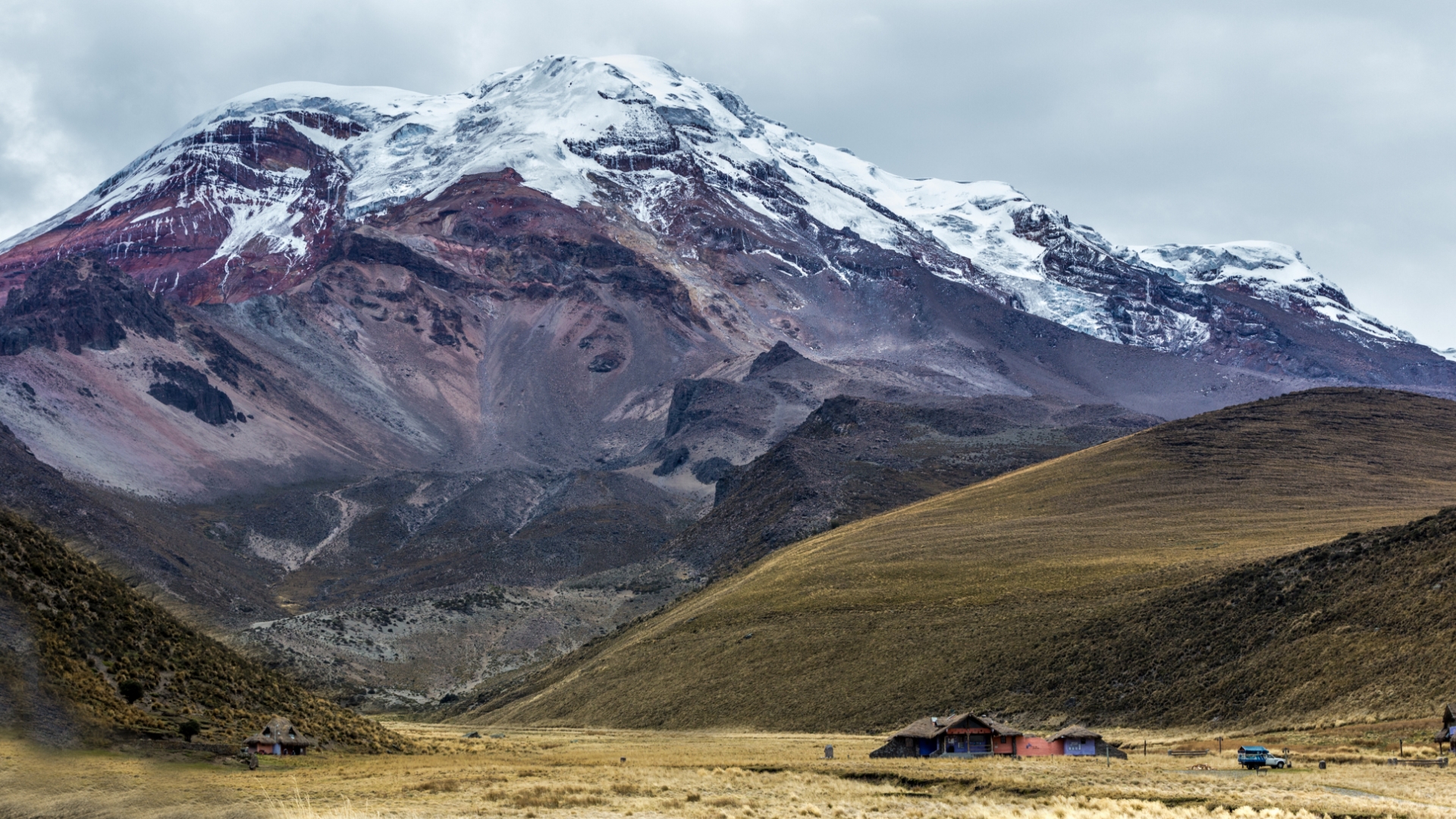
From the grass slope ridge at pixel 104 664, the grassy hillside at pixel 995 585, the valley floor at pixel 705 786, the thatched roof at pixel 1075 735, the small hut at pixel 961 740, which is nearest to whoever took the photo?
the valley floor at pixel 705 786

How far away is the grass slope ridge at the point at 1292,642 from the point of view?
173 feet

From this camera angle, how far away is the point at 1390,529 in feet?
234

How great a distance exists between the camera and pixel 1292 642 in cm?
6091

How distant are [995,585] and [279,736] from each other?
214ft

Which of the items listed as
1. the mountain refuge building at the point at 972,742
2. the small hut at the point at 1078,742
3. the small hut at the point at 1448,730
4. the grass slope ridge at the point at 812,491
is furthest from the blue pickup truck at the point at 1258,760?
the grass slope ridge at the point at 812,491

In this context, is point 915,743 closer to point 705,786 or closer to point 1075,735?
point 1075,735

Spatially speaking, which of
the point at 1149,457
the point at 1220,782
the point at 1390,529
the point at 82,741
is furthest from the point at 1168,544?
the point at 82,741

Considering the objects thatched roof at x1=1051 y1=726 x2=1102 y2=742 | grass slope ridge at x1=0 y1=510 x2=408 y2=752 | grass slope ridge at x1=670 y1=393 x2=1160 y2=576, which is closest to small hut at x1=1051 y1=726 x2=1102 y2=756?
thatched roof at x1=1051 y1=726 x2=1102 y2=742

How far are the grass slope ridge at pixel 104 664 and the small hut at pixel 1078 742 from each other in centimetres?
2605

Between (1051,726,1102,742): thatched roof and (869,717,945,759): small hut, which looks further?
(869,717,945,759): small hut

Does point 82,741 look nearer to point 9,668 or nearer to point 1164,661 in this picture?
point 9,668

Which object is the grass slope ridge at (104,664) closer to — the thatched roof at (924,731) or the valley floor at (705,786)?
the valley floor at (705,786)

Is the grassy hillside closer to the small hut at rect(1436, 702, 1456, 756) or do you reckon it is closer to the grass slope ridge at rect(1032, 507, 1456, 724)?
the grass slope ridge at rect(1032, 507, 1456, 724)

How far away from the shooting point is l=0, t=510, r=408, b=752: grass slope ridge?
77.3 ft
